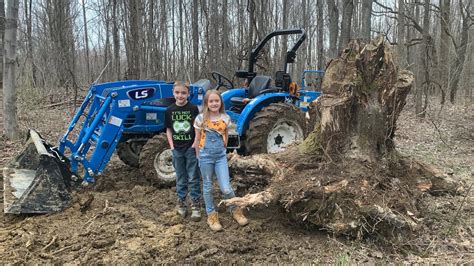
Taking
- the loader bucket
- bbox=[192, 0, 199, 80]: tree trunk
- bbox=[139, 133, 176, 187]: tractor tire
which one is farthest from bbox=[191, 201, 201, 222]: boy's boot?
bbox=[192, 0, 199, 80]: tree trunk

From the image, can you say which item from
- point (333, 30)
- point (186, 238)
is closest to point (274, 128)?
point (186, 238)

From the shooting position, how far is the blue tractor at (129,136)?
4.90 meters

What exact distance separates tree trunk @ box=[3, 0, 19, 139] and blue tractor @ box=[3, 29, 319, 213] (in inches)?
117

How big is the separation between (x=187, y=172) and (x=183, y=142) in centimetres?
38

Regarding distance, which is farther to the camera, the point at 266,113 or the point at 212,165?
the point at 266,113

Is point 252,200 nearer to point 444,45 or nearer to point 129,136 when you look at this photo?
point 129,136

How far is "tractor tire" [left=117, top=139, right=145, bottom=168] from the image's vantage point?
21.8ft

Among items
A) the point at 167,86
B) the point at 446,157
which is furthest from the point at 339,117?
the point at 446,157

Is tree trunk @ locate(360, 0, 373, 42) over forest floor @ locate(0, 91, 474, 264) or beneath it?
over

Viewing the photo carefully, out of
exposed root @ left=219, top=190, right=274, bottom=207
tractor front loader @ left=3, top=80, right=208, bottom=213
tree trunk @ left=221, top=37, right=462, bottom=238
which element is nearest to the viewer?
tree trunk @ left=221, top=37, right=462, bottom=238

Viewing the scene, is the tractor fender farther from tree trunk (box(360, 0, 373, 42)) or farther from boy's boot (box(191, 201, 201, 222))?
tree trunk (box(360, 0, 373, 42))

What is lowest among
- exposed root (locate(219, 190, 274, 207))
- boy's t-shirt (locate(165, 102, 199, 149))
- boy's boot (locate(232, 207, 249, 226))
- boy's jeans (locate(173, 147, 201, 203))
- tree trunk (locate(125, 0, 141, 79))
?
boy's boot (locate(232, 207, 249, 226))

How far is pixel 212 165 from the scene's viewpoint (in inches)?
185

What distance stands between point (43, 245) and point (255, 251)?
6.53 feet
